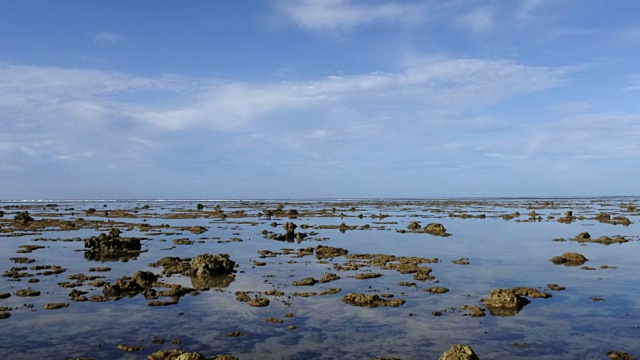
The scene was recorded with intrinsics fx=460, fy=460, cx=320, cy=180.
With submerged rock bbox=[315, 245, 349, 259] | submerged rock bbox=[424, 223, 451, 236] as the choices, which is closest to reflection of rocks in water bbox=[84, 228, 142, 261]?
submerged rock bbox=[315, 245, 349, 259]

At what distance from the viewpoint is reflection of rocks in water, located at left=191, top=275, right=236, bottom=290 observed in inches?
1243

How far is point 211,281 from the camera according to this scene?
33219 millimetres

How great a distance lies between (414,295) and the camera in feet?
93.0

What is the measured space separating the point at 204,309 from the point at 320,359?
32.1ft

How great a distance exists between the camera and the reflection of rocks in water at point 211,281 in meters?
31.6

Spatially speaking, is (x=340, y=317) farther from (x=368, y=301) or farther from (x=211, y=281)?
(x=211, y=281)

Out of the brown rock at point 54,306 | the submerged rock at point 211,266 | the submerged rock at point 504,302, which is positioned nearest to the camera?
the submerged rock at point 504,302

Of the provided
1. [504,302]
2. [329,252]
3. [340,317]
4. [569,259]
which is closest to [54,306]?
[340,317]

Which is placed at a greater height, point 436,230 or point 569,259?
point 436,230

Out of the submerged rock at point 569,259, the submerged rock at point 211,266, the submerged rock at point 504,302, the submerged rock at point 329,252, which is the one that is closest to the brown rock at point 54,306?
the submerged rock at point 211,266

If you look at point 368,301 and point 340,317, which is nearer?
point 340,317

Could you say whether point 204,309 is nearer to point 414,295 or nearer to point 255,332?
point 255,332

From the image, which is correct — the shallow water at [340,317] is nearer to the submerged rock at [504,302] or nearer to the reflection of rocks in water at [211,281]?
the reflection of rocks in water at [211,281]

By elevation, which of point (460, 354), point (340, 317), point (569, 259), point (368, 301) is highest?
point (460, 354)
